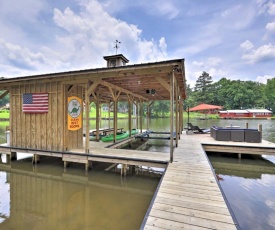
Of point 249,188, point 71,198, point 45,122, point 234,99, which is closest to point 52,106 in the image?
point 45,122

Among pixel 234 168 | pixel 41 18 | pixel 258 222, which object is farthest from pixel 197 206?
pixel 41 18

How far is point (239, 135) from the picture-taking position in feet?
30.0

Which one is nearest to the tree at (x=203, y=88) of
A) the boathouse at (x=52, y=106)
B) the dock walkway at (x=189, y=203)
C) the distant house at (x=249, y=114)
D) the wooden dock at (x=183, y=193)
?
the distant house at (x=249, y=114)

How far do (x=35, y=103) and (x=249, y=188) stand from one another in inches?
347

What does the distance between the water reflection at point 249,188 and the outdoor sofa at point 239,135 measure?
3.18ft

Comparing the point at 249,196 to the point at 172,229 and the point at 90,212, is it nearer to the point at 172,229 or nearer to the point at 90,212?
the point at 172,229

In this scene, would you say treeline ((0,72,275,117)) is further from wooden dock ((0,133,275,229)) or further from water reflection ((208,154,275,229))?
wooden dock ((0,133,275,229))

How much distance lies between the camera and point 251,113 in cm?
4531

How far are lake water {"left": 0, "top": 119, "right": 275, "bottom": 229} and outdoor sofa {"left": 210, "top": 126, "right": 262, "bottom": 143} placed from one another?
1.88 m

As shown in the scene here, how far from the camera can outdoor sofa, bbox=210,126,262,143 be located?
28.9 feet

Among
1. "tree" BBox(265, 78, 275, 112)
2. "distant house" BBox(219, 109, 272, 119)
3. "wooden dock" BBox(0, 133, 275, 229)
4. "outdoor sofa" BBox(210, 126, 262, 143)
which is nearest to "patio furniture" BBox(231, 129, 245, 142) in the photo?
"outdoor sofa" BBox(210, 126, 262, 143)

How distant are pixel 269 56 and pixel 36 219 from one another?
81.3 m

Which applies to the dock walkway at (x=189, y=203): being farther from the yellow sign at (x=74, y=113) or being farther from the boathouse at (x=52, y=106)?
the yellow sign at (x=74, y=113)

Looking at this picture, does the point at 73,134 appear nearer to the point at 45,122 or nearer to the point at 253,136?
the point at 45,122
